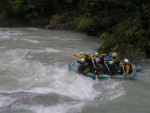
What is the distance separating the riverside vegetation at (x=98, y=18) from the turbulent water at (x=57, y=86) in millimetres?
1263

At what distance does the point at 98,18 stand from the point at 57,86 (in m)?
8.87

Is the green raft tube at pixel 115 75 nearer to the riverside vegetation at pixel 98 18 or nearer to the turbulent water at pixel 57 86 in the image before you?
the turbulent water at pixel 57 86

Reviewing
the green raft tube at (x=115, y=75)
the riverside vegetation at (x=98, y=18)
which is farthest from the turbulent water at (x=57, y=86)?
the riverside vegetation at (x=98, y=18)

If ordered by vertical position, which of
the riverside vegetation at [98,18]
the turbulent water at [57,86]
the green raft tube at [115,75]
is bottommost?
the turbulent water at [57,86]

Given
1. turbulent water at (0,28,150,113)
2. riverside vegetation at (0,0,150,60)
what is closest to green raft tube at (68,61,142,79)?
turbulent water at (0,28,150,113)

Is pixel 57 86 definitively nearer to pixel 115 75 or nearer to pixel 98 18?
pixel 115 75

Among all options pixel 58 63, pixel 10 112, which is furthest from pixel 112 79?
pixel 10 112

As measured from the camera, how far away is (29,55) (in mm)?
17188

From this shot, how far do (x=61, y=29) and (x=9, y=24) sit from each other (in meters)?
4.17

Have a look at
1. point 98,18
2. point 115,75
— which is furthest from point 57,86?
point 98,18

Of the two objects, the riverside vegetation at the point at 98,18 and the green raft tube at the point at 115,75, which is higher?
the riverside vegetation at the point at 98,18

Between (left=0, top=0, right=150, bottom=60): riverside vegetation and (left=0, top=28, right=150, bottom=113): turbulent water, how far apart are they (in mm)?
1263

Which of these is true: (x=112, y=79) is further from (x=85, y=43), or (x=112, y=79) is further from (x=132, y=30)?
(x=85, y=43)

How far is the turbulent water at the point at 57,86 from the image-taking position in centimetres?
1145
